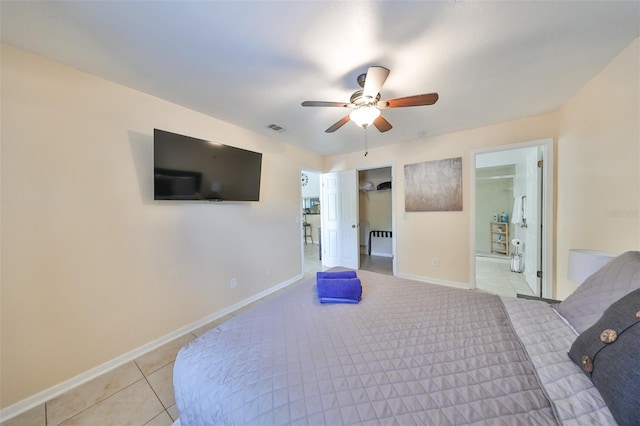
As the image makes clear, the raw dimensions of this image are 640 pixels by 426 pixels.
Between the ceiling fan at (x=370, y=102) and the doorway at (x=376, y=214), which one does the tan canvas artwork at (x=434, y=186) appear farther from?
the ceiling fan at (x=370, y=102)

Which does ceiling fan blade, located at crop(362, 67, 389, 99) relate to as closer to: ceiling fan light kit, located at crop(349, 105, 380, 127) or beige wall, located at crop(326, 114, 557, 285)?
ceiling fan light kit, located at crop(349, 105, 380, 127)

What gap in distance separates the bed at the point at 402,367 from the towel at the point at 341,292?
0.12m

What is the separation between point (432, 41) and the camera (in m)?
1.37

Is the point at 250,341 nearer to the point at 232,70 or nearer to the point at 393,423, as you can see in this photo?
the point at 393,423

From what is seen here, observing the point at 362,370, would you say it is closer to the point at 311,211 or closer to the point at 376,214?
the point at 376,214

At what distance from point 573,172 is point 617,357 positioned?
228cm

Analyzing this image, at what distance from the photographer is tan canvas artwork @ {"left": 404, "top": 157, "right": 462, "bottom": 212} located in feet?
10.0

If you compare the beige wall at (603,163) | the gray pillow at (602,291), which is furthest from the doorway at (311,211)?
the gray pillow at (602,291)

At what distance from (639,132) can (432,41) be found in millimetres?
1454

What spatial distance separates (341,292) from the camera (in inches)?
59.4

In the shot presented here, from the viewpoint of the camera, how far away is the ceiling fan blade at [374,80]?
4.48 ft

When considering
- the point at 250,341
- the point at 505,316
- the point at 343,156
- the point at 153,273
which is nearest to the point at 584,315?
the point at 505,316

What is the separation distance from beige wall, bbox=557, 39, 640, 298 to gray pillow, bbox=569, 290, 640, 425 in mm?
1137

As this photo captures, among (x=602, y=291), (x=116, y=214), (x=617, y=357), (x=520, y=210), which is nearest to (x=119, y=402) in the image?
(x=116, y=214)
